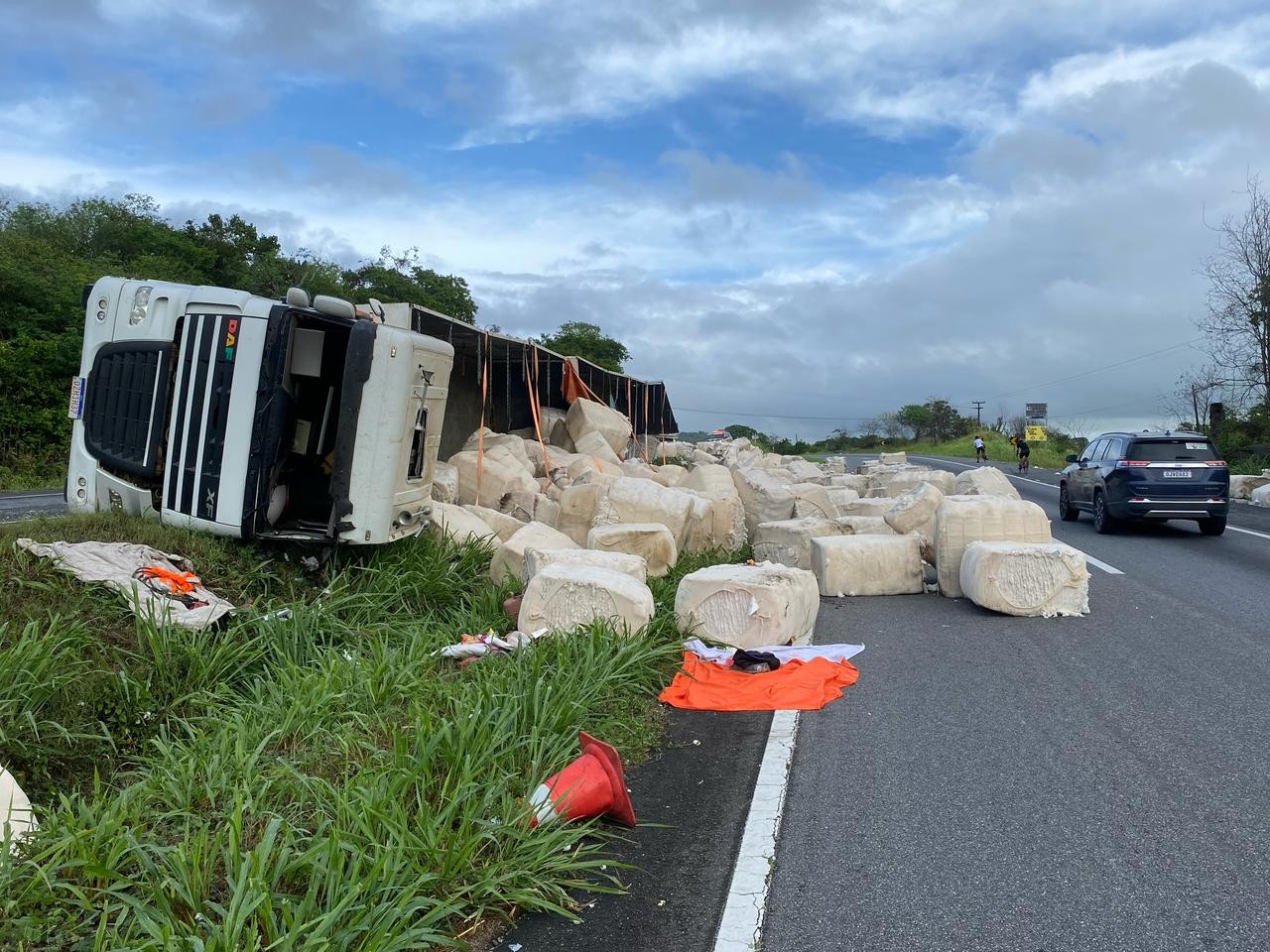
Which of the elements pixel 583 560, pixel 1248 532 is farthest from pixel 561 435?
pixel 1248 532

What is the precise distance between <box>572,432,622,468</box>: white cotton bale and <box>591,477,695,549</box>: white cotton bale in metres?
4.83

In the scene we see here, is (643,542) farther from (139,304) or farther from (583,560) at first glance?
(139,304)

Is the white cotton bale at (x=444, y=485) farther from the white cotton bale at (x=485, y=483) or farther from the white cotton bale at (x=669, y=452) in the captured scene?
the white cotton bale at (x=669, y=452)

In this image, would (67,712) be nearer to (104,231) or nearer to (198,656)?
(198,656)

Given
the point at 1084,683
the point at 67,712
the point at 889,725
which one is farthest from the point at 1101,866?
the point at 67,712

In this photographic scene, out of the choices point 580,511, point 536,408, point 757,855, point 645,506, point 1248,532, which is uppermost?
point 536,408

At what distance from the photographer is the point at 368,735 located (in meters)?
4.49

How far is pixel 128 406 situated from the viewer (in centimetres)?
712

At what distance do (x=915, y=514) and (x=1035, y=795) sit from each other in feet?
22.0

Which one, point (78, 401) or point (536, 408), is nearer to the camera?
point (78, 401)

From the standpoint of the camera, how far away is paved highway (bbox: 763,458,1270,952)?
3121 millimetres

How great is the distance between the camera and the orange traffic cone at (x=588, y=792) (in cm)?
388

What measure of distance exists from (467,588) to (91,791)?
12.5ft

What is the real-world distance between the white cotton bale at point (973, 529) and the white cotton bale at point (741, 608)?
2.48m
